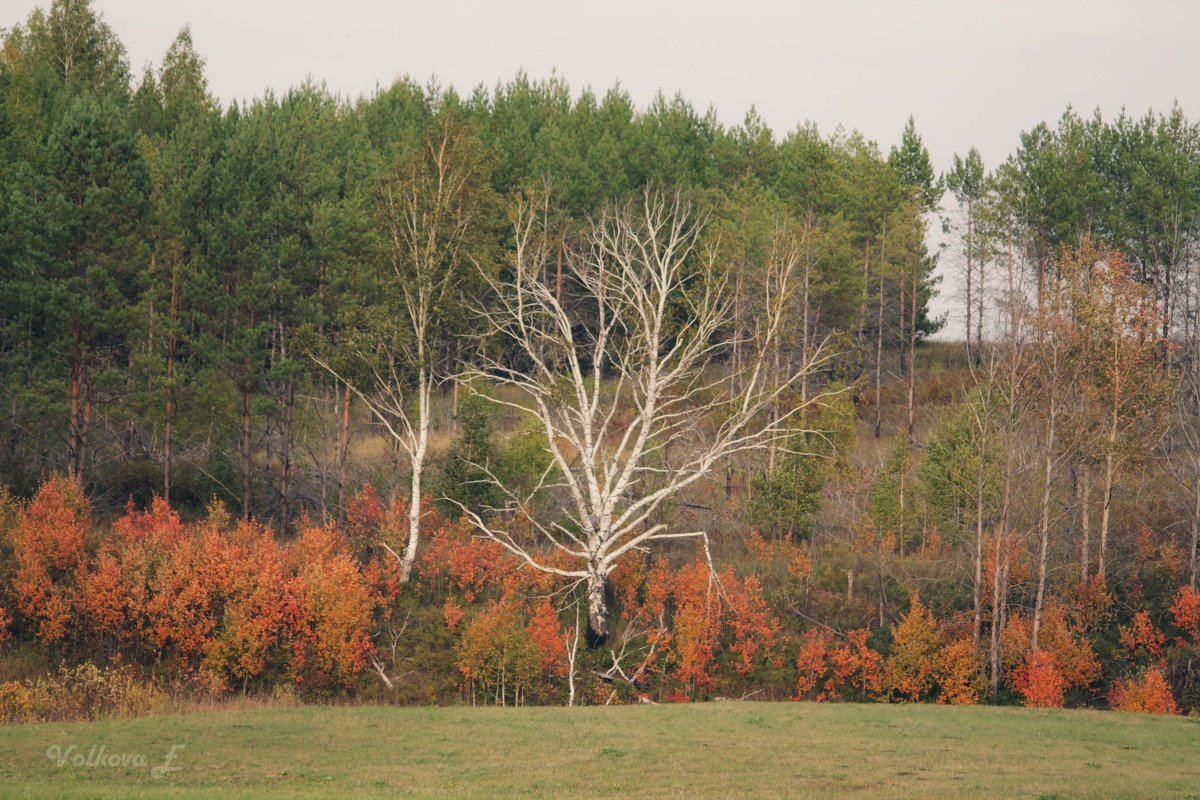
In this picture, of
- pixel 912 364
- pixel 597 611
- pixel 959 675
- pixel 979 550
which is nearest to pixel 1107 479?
pixel 979 550

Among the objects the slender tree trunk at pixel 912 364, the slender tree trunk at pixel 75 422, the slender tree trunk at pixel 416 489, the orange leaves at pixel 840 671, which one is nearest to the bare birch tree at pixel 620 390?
the slender tree trunk at pixel 416 489

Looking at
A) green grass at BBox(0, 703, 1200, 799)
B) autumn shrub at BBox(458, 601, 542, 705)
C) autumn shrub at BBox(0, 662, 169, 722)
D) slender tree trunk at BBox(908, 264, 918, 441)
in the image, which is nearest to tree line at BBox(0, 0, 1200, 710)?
autumn shrub at BBox(458, 601, 542, 705)

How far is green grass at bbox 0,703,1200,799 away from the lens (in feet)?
69.2

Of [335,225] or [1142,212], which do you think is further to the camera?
[1142,212]

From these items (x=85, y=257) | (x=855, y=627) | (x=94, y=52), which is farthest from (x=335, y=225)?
(x=94, y=52)

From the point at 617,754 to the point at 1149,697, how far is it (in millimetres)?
21080

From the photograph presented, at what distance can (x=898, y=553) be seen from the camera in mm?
49969

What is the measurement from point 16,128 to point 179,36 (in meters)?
31.7

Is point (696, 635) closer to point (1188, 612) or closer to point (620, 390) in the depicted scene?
point (620, 390)

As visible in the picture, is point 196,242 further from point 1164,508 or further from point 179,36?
point 1164,508

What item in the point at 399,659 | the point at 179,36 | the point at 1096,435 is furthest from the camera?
the point at 179,36

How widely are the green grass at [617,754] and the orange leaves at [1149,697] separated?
601 centimetres

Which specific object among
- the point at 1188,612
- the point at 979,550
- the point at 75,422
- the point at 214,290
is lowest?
the point at 1188,612

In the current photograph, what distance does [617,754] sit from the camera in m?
24.2
